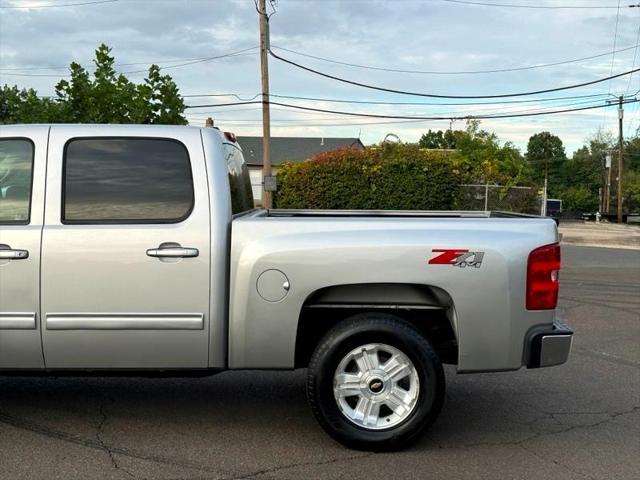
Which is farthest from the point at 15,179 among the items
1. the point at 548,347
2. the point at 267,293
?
the point at 548,347

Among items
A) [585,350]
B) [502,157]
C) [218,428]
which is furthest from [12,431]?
[502,157]

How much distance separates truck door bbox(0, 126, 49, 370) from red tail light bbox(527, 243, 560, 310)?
2.94m

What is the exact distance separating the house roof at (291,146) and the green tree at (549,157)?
5295 centimetres

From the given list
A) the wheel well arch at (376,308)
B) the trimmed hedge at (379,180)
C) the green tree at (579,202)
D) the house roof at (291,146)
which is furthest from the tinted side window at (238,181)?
the green tree at (579,202)

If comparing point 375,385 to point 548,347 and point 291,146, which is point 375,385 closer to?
point 548,347

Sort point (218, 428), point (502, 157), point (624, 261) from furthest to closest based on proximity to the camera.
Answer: point (502, 157) < point (624, 261) < point (218, 428)

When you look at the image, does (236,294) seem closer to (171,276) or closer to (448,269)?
(171,276)

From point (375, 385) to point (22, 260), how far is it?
2.25 meters

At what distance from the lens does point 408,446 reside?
13.7ft

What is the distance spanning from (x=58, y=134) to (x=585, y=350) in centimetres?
547

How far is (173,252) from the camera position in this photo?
409cm

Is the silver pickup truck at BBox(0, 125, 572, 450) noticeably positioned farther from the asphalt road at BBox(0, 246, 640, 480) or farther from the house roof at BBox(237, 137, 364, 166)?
the house roof at BBox(237, 137, 364, 166)

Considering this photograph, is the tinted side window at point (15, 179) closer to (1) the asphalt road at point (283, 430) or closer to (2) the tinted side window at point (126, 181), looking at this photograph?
(2) the tinted side window at point (126, 181)

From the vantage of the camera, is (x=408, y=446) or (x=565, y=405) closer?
(x=408, y=446)
